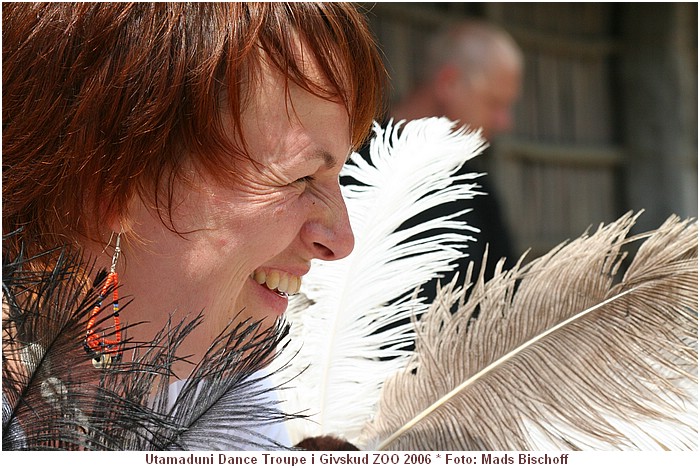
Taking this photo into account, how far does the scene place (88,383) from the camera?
67 centimetres

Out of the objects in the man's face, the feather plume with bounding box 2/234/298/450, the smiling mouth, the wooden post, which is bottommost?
the feather plume with bounding box 2/234/298/450

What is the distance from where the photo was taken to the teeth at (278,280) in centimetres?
79

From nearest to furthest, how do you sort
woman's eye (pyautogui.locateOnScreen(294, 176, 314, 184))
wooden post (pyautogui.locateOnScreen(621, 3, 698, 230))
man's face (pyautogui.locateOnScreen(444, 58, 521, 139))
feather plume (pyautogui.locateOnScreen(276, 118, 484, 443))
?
1. woman's eye (pyautogui.locateOnScreen(294, 176, 314, 184))
2. feather plume (pyautogui.locateOnScreen(276, 118, 484, 443))
3. man's face (pyautogui.locateOnScreen(444, 58, 521, 139))
4. wooden post (pyautogui.locateOnScreen(621, 3, 698, 230))

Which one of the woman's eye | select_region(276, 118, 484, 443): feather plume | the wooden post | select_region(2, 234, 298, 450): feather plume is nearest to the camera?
select_region(2, 234, 298, 450): feather plume

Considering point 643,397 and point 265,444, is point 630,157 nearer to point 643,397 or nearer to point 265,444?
point 643,397

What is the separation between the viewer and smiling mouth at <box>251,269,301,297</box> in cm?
79

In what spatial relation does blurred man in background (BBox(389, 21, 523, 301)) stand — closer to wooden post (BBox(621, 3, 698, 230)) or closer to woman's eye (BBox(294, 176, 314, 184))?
woman's eye (BBox(294, 176, 314, 184))

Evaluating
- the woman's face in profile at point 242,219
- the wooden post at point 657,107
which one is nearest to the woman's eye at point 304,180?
the woman's face in profile at point 242,219

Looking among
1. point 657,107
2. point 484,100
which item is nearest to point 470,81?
point 484,100

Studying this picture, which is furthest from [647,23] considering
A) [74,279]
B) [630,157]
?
[74,279]

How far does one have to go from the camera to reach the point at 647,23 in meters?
2.78

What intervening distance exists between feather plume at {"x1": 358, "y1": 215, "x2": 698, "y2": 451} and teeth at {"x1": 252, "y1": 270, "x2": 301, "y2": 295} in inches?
7.5

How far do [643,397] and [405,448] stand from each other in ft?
0.86

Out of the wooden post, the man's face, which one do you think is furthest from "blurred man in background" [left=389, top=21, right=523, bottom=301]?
the wooden post
